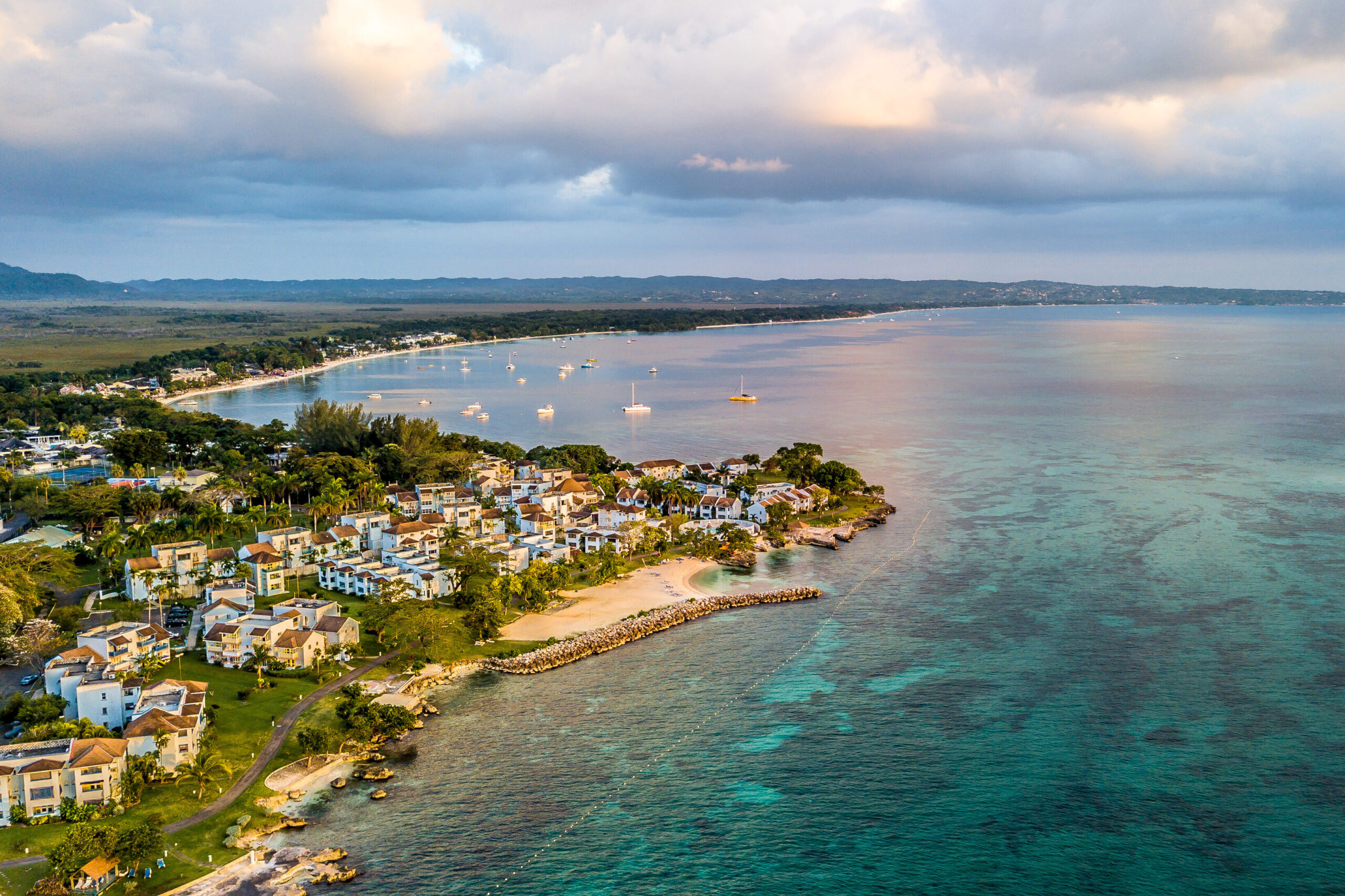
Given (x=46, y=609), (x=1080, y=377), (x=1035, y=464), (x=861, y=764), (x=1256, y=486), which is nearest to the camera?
(x=861, y=764)

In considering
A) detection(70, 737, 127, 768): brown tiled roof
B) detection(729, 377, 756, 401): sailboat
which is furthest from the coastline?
detection(70, 737, 127, 768): brown tiled roof

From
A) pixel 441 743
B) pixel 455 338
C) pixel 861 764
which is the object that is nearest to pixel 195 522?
pixel 441 743

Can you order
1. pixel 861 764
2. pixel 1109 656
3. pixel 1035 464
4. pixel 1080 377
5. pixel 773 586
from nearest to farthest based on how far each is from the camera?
1. pixel 861 764
2. pixel 1109 656
3. pixel 773 586
4. pixel 1035 464
5. pixel 1080 377

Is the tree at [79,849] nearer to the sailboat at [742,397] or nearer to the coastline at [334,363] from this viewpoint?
the coastline at [334,363]

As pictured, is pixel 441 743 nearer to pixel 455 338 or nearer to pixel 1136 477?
pixel 1136 477

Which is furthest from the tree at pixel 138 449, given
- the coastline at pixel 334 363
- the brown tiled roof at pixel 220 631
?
the brown tiled roof at pixel 220 631

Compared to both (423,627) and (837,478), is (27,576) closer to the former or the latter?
(423,627)

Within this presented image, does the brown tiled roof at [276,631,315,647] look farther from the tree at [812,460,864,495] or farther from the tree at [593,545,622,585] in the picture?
the tree at [812,460,864,495]
